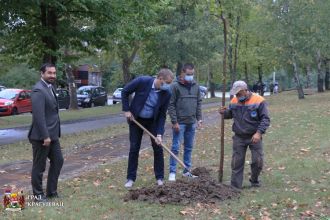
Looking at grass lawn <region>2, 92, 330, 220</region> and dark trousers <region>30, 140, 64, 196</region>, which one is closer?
grass lawn <region>2, 92, 330, 220</region>

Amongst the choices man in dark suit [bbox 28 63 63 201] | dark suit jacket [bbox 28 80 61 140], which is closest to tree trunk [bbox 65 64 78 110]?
man in dark suit [bbox 28 63 63 201]

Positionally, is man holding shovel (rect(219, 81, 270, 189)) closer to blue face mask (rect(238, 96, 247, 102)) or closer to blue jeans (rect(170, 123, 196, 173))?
blue face mask (rect(238, 96, 247, 102))

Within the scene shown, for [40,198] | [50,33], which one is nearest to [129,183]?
[40,198]

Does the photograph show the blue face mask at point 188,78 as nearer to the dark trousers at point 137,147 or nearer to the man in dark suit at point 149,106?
the man in dark suit at point 149,106

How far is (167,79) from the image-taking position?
7.76 meters

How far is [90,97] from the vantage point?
133ft

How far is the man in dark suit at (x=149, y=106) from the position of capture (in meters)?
7.88

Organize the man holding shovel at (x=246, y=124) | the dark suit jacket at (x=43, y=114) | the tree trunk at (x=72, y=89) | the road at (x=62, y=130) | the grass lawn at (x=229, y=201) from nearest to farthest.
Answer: the grass lawn at (x=229, y=201), the dark suit jacket at (x=43, y=114), the man holding shovel at (x=246, y=124), the road at (x=62, y=130), the tree trunk at (x=72, y=89)

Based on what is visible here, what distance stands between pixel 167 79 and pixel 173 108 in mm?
905

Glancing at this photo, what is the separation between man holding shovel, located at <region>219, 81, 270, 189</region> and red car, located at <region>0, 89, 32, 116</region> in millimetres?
23208

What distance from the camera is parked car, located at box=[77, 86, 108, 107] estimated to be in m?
40.2

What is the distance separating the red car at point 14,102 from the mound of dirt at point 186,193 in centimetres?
2329

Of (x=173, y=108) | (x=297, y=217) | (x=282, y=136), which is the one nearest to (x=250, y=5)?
(x=282, y=136)

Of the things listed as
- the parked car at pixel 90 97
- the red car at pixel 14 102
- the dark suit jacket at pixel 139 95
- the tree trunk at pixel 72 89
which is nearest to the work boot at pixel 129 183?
the dark suit jacket at pixel 139 95
